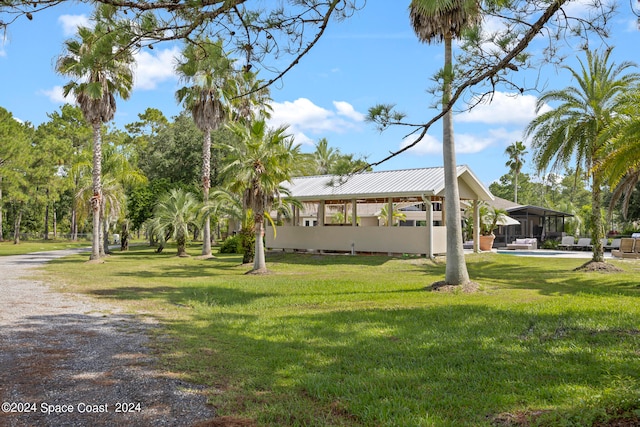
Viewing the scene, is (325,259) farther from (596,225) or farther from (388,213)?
(596,225)

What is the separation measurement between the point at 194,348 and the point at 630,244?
21.8 metres

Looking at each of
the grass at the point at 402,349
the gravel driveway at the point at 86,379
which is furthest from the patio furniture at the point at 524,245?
the gravel driveway at the point at 86,379

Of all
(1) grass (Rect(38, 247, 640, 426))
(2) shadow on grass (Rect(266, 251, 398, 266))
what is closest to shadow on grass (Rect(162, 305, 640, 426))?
(1) grass (Rect(38, 247, 640, 426))

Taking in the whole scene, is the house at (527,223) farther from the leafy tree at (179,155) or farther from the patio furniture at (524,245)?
the leafy tree at (179,155)

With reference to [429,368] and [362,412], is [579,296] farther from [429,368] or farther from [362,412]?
[362,412]

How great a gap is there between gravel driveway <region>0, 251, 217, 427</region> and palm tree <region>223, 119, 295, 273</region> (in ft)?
31.5

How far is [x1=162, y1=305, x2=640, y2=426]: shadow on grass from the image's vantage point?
4.32 metres

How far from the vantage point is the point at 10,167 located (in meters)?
39.8

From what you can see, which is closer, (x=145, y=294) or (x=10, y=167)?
(x=145, y=294)

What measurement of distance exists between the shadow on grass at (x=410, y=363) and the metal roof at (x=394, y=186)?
13.0 m

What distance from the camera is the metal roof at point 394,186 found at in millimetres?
21562

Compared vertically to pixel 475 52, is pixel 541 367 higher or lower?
lower

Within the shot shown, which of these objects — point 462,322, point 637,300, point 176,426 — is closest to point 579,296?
point 637,300

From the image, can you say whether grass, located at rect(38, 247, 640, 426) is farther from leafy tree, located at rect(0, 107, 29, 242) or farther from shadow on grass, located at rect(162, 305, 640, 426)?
leafy tree, located at rect(0, 107, 29, 242)
